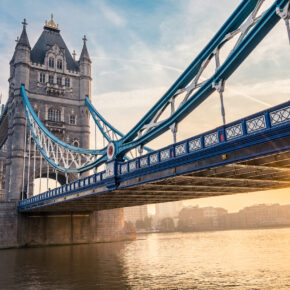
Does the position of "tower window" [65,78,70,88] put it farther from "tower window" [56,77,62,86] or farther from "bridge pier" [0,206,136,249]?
"bridge pier" [0,206,136,249]

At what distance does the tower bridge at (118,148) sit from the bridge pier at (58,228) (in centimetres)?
12

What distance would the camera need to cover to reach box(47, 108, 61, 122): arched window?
53.1 metres

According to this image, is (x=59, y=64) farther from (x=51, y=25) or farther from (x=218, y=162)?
(x=218, y=162)

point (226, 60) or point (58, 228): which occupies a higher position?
point (226, 60)

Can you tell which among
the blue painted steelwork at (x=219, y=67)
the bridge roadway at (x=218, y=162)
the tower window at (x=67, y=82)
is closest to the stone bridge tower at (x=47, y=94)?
the tower window at (x=67, y=82)

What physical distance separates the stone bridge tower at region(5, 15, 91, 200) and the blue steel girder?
101ft

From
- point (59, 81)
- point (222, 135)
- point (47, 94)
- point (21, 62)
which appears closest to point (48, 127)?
point (47, 94)

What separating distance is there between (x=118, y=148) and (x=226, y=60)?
10.4 meters

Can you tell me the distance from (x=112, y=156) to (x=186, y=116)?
7165mm

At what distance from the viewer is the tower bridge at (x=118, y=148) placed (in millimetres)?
14633

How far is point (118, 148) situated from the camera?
2383 cm

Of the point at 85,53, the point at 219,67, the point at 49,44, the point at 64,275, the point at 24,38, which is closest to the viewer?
the point at 219,67

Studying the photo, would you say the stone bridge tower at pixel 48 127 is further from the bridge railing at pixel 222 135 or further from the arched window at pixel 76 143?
the bridge railing at pixel 222 135

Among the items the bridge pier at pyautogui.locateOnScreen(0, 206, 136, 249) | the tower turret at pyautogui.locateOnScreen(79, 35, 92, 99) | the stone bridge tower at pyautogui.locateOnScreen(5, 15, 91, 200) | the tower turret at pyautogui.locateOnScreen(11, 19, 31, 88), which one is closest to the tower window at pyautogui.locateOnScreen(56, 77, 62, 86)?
the stone bridge tower at pyautogui.locateOnScreen(5, 15, 91, 200)
